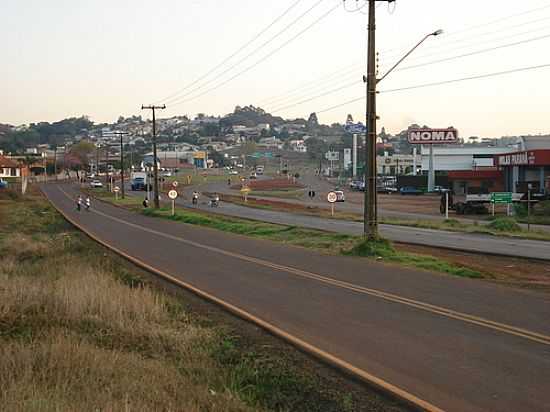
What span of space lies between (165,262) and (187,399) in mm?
16647

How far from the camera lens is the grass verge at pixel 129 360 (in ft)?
22.5

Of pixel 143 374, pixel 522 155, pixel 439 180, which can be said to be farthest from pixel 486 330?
pixel 439 180

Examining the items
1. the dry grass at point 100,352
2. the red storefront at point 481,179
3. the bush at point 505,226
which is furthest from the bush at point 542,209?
the dry grass at point 100,352

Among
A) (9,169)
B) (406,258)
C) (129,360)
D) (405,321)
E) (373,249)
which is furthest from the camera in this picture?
(9,169)

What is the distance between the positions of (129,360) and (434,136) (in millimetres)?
99077

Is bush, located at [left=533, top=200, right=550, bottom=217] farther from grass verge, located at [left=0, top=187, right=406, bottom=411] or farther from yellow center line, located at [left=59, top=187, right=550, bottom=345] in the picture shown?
grass verge, located at [left=0, top=187, right=406, bottom=411]

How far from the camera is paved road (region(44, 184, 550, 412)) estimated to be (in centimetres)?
809

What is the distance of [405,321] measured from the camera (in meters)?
12.0

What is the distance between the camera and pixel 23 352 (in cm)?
820

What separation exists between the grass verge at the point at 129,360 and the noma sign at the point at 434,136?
92453 mm

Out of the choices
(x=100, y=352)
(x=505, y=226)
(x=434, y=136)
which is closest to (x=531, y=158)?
(x=434, y=136)

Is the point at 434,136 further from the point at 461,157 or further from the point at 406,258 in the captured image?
the point at 406,258

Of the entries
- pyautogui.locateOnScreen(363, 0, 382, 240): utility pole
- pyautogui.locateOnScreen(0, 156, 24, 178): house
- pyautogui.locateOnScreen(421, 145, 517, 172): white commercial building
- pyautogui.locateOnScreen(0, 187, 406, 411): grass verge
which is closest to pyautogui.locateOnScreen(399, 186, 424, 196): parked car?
pyautogui.locateOnScreen(421, 145, 517, 172): white commercial building

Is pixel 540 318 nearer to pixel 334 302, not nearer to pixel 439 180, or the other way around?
pixel 334 302
